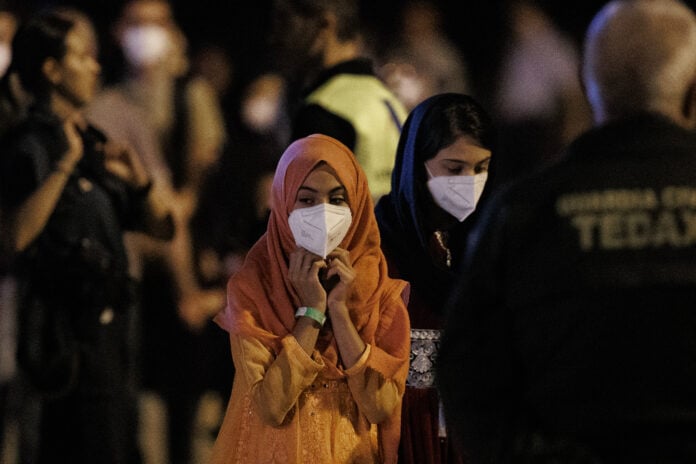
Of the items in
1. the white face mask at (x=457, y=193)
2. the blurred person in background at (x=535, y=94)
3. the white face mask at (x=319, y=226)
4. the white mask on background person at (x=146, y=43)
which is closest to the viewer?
the white face mask at (x=319, y=226)

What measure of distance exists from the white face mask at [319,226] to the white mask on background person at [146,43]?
3.26m

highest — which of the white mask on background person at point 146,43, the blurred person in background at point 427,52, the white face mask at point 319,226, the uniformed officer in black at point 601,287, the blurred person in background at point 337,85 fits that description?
the blurred person in background at point 427,52

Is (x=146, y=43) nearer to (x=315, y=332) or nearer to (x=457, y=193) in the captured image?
(x=457, y=193)

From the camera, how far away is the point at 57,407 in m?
5.56

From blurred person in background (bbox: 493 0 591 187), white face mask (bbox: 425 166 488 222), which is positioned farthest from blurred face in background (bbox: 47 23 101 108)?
blurred person in background (bbox: 493 0 591 187)

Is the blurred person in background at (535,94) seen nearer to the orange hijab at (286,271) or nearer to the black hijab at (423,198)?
the black hijab at (423,198)

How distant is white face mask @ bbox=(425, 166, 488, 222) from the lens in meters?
4.50

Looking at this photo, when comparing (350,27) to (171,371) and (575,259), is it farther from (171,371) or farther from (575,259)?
(575,259)

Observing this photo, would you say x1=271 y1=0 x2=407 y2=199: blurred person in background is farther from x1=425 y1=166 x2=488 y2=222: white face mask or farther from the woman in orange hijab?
the woman in orange hijab

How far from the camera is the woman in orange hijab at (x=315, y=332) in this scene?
12.7 ft

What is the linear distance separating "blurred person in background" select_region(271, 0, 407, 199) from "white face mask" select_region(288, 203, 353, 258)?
1430 mm

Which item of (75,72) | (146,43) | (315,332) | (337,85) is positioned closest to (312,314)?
(315,332)

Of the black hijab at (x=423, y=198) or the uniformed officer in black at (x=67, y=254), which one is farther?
the uniformed officer in black at (x=67, y=254)

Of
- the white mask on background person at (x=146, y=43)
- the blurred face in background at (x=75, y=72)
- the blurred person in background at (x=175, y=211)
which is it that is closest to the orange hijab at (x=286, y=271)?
the blurred face in background at (x=75, y=72)
